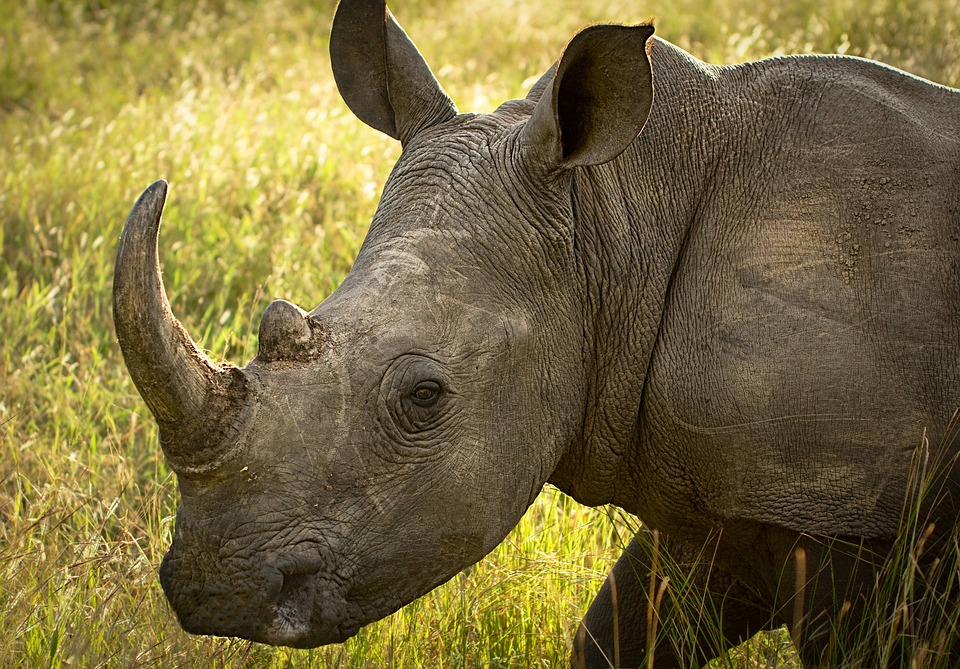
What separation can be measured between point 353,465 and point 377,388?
7.1 inches

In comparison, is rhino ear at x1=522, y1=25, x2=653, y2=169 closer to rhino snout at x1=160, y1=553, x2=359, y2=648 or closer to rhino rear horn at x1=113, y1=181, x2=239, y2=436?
rhino rear horn at x1=113, y1=181, x2=239, y2=436

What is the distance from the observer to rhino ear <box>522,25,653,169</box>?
10.1 feet

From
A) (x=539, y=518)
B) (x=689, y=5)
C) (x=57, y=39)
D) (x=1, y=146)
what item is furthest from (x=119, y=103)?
(x=539, y=518)

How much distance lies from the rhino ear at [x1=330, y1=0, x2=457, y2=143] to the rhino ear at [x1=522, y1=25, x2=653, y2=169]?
16.5 inches

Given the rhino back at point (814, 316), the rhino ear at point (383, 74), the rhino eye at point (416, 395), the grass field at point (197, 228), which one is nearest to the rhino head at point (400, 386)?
the rhino eye at point (416, 395)

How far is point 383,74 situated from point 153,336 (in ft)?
4.32

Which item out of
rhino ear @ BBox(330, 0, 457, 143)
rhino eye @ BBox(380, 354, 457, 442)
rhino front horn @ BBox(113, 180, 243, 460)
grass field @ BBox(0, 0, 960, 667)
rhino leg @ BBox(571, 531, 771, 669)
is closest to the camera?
rhino front horn @ BBox(113, 180, 243, 460)

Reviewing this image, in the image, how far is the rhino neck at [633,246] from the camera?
10.7 feet

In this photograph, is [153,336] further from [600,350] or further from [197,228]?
[197,228]

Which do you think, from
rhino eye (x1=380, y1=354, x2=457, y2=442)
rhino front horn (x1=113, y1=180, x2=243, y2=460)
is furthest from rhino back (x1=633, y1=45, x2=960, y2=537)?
rhino front horn (x1=113, y1=180, x2=243, y2=460)

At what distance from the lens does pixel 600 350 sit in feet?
10.8

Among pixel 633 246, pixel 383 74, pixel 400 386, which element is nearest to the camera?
pixel 400 386

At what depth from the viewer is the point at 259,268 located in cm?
686

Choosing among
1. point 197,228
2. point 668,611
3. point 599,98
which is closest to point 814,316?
point 599,98
